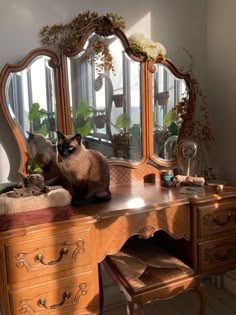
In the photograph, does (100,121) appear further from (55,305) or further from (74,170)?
(55,305)

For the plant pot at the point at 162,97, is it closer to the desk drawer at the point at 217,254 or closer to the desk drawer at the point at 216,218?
the desk drawer at the point at 216,218

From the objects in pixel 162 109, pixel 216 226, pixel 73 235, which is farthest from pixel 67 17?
pixel 216 226

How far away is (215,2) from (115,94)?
0.93m

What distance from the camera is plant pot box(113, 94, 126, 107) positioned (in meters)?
1.70

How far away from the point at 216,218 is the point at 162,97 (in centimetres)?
77

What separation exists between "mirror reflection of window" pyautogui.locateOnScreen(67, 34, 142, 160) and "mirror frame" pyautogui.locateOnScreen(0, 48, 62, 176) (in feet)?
0.25

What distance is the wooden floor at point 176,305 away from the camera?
6.18ft

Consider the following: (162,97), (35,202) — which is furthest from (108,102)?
(35,202)

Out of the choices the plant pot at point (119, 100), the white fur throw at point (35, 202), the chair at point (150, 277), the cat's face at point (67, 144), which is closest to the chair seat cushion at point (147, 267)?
the chair at point (150, 277)

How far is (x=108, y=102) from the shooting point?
1.69 m

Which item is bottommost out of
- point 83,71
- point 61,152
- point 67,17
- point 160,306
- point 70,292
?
point 160,306

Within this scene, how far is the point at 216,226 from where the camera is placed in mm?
1512

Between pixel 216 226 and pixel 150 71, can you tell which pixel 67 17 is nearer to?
pixel 150 71

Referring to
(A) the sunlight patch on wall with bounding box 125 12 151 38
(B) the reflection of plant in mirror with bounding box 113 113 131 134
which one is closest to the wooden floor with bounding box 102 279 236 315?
(B) the reflection of plant in mirror with bounding box 113 113 131 134
